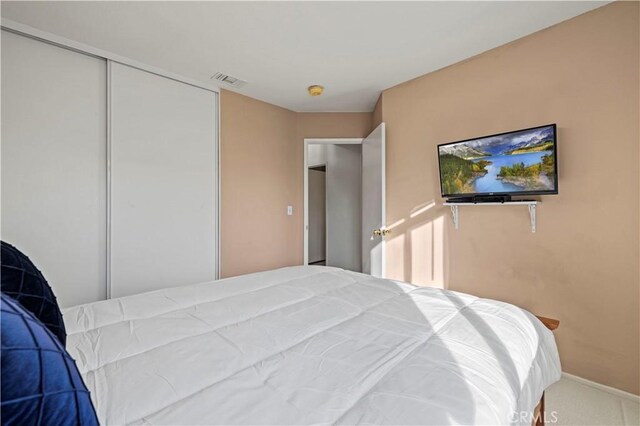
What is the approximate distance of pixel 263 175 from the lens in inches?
144

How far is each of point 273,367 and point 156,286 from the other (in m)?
2.28

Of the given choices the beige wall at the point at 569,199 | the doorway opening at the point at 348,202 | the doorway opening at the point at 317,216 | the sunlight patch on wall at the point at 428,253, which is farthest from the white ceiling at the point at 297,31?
the doorway opening at the point at 317,216

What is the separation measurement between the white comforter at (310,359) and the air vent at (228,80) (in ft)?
7.34

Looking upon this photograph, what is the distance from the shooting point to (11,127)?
208 cm

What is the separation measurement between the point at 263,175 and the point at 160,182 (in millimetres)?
1193

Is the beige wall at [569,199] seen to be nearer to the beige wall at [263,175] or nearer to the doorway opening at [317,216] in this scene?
the beige wall at [263,175]

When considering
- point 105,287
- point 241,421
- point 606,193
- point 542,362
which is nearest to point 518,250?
point 606,193

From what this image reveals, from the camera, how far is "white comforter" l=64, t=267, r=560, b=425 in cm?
72

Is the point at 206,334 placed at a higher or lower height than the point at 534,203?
lower

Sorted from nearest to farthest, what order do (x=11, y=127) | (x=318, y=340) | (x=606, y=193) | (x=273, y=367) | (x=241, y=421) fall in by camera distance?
(x=241, y=421), (x=273, y=367), (x=318, y=340), (x=606, y=193), (x=11, y=127)

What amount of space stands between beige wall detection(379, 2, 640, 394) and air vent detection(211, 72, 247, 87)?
6.29 feet

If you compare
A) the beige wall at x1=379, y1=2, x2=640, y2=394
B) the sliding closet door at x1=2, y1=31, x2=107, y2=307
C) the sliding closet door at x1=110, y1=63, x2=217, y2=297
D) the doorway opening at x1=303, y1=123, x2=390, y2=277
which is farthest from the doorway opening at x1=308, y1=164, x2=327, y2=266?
the sliding closet door at x1=2, y1=31, x2=107, y2=307

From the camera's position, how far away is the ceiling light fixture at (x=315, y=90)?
125 inches

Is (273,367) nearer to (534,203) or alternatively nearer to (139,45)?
(534,203)
